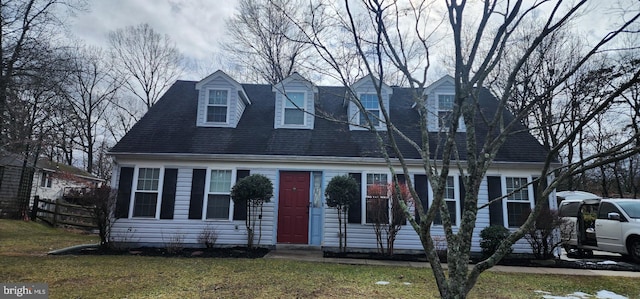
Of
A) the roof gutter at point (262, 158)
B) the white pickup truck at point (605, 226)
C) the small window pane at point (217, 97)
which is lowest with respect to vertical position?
the white pickup truck at point (605, 226)

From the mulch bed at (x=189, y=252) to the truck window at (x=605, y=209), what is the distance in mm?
9240

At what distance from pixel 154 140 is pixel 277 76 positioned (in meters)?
10.2

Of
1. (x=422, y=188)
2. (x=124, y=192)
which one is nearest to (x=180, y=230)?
(x=124, y=192)

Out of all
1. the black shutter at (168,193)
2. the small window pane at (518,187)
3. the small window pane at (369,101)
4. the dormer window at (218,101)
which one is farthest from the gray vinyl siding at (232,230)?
the small window pane at (369,101)

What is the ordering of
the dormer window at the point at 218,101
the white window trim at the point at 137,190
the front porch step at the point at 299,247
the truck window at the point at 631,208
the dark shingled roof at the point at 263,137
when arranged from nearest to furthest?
the truck window at the point at 631,208
the front porch step at the point at 299,247
the white window trim at the point at 137,190
the dark shingled roof at the point at 263,137
the dormer window at the point at 218,101

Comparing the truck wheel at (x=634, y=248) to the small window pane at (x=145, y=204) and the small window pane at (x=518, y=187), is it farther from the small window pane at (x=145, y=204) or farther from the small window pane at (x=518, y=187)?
the small window pane at (x=145, y=204)

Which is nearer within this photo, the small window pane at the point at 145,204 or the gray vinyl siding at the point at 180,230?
the gray vinyl siding at the point at 180,230

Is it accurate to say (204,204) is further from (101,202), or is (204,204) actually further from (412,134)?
(412,134)

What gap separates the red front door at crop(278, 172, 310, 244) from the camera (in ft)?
30.8

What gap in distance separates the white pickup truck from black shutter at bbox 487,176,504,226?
156 cm

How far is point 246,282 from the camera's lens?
18.2 feet

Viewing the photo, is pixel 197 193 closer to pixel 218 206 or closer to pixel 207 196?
pixel 207 196

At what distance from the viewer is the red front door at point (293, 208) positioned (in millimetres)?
9391

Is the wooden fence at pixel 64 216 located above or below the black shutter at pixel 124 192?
below
